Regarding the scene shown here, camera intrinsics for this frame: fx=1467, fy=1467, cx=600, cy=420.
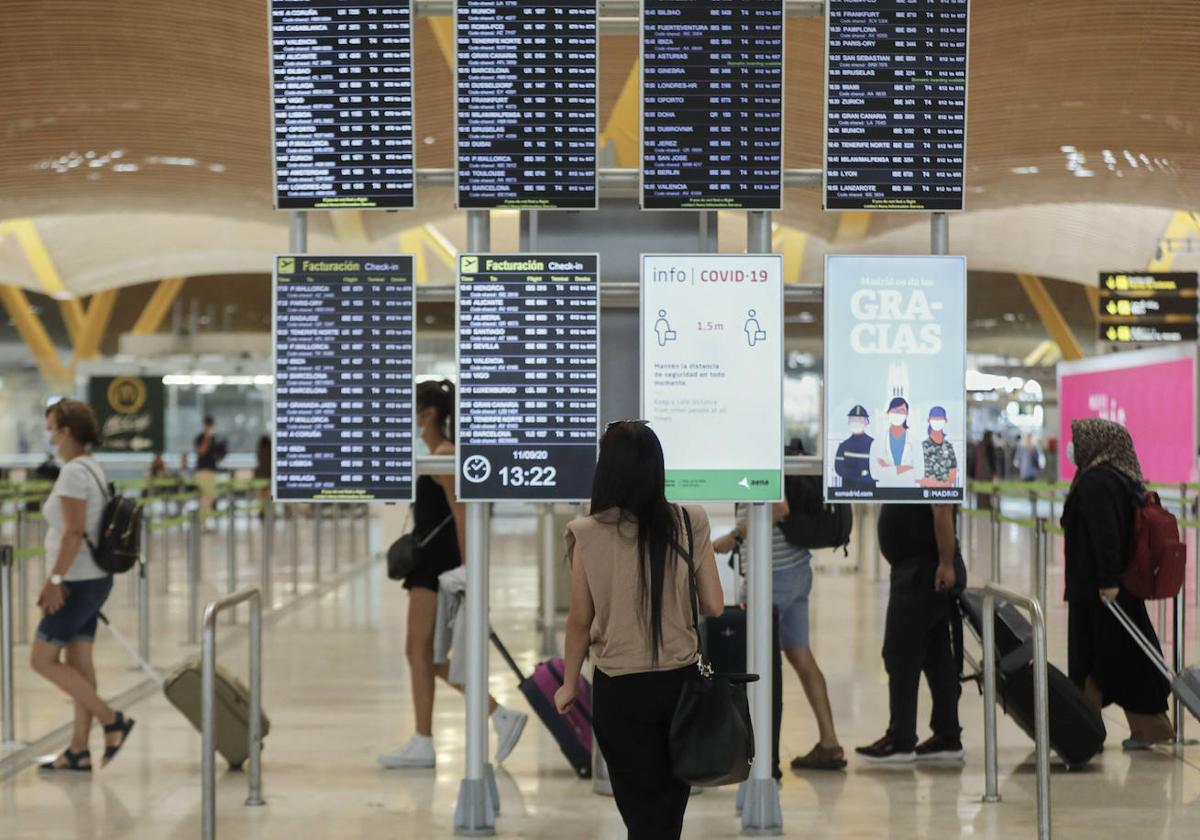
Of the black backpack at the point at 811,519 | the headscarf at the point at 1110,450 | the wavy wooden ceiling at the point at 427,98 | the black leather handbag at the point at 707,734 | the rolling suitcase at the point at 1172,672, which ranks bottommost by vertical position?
the rolling suitcase at the point at 1172,672

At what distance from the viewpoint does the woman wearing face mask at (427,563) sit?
669cm

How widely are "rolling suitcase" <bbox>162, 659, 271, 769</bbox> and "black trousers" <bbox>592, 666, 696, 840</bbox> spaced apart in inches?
128

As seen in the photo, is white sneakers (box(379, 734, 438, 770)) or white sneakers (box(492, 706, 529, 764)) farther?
white sneakers (box(379, 734, 438, 770))

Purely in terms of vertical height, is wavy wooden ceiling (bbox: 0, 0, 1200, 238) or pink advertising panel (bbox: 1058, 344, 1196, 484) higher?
wavy wooden ceiling (bbox: 0, 0, 1200, 238)

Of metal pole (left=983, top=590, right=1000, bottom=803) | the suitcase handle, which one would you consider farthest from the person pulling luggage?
the suitcase handle

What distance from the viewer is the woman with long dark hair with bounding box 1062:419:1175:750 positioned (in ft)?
22.1

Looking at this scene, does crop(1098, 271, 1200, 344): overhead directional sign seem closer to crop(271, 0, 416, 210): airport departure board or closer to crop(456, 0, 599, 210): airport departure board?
crop(456, 0, 599, 210): airport departure board

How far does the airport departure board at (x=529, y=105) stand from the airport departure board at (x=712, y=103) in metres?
0.24

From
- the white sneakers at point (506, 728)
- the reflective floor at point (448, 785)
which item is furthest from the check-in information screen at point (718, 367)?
the white sneakers at point (506, 728)

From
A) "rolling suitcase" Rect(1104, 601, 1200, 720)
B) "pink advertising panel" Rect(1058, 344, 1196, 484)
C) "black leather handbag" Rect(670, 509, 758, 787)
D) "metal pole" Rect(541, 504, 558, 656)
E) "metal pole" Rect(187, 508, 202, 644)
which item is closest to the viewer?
Result: "black leather handbag" Rect(670, 509, 758, 787)

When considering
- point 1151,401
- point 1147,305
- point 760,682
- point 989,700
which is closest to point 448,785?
point 760,682

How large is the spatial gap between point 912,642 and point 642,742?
10.8 feet

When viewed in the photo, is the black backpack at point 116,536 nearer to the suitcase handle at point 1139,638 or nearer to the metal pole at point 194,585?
the metal pole at point 194,585

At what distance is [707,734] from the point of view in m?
3.74
